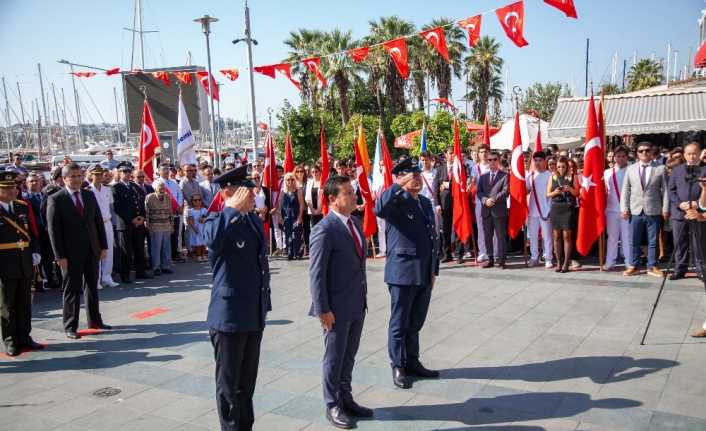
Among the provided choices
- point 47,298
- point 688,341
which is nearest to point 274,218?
point 47,298

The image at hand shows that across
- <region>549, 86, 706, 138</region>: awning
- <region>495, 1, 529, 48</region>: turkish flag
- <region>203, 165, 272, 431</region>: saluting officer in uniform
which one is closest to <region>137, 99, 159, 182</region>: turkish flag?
<region>495, 1, 529, 48</region>: turkish flag

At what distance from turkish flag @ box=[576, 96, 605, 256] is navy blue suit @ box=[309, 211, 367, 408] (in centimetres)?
630

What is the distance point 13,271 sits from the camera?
6184mm

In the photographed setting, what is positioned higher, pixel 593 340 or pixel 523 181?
pixel 523 181

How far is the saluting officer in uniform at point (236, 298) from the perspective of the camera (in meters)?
3.79

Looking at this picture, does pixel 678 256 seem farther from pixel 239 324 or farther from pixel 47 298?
pixel 47 298

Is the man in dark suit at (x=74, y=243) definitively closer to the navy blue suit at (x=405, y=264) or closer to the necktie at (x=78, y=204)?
the necktie at (x=78, y=204)

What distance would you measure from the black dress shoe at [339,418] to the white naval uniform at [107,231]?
6.86 m

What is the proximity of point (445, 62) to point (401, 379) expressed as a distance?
36.1 metres

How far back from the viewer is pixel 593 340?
237 inches

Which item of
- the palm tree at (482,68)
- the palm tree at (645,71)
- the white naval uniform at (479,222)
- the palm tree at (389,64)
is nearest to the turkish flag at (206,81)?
the white naval uniform at (479,222)

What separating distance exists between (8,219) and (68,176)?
3.25 ft

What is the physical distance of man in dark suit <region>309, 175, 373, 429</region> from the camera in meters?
4.21

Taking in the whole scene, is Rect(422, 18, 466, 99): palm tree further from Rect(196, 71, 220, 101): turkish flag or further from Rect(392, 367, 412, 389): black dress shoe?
Rect(392, 367, 412, 389): black dress shoe
